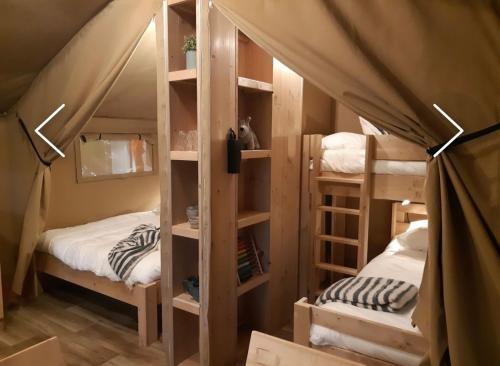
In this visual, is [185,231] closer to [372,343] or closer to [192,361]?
[192,361]

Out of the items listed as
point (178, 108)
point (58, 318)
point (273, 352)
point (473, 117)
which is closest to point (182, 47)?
point (178, 108)

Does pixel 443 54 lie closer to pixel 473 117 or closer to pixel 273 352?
pixel 473 117

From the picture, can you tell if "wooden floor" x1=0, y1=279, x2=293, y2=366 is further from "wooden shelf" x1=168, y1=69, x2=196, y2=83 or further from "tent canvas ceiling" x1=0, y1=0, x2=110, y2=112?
"tent canvas ceiling" x1=0, y1=0, x2=110, y2=112

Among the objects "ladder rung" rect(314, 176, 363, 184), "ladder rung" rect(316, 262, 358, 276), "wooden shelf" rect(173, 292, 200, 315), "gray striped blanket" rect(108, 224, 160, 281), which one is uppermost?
"ladder rung" rect(314, 176, 363, 184)

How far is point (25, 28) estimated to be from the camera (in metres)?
2.57

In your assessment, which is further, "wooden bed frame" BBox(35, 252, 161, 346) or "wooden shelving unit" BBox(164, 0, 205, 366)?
"wooden bed frame" BBox(35, 252, 161, 346)

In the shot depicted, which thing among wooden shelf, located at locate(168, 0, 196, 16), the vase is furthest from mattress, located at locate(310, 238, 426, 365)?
wooden shelf, located at locate(168, 0, 196, 16)

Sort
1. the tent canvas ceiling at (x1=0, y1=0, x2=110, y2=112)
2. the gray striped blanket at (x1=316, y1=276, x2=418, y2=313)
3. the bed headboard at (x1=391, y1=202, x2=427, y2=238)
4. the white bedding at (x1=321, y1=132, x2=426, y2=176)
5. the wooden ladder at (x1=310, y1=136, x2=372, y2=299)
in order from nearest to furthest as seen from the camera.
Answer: the gray striped blanket at (x1=316, y1=276, x2=418, y2=313) → the tent canvas ceiling at (x1=0, y1=0, x2=110, y2=112) → the white bedding at (x1=321, y1=132, x2=426, y2=176) → the wooden ladder at (x1=310, y1=136, x2=372, y2=299) → the bed headboard at (x1=391, y1=202, x2=427, y2=238)

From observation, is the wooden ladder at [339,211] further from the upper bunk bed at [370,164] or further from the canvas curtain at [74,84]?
the canvas curtain at [74,84]

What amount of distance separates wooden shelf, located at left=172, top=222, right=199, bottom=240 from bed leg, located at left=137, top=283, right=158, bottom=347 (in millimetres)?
633

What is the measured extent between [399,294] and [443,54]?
117cm

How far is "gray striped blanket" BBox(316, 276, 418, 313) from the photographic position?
1.93 meters

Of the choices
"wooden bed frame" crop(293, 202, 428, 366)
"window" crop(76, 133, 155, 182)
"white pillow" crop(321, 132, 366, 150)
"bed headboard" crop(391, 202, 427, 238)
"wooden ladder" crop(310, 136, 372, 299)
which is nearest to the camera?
"wooden bed frame" crop(293, 202, 428, 366)

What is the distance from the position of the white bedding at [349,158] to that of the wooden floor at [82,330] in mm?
1989
